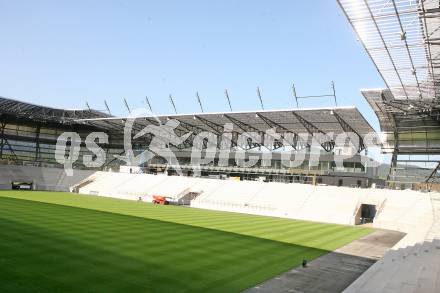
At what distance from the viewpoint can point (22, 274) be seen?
526 inches

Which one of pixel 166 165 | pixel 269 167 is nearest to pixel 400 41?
pixel 269 167

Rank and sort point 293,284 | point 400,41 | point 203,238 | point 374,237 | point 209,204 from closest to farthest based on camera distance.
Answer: point 293,284, point 203,238, point 400,41, point 374,237, point 209,204

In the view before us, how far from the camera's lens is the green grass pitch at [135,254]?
13664 millimetres

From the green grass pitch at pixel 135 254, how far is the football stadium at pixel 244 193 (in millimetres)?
104

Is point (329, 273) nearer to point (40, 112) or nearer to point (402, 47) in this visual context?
point (402, 47)

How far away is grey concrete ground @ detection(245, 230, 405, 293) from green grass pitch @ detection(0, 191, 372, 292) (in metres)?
→ 0.66

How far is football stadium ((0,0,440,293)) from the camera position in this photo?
16.0 m

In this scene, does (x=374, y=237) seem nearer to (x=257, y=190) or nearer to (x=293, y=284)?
(x=293, y=284)

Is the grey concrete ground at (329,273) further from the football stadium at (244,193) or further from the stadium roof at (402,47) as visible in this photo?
the stadium roof at (402,47)

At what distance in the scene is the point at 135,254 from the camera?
18.2m

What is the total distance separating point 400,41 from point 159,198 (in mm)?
37799

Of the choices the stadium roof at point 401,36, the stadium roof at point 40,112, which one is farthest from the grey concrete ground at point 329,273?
the stadium roof at point 40,112

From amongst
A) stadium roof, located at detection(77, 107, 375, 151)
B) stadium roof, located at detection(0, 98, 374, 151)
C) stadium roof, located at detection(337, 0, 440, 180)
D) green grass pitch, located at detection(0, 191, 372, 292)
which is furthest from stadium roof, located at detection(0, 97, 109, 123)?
stadium roof, located at detection(337, 0, 440, 180)

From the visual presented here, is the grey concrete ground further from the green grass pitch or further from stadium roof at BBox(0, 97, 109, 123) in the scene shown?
stadium roof at BBox(0, 97, 109, 123)
